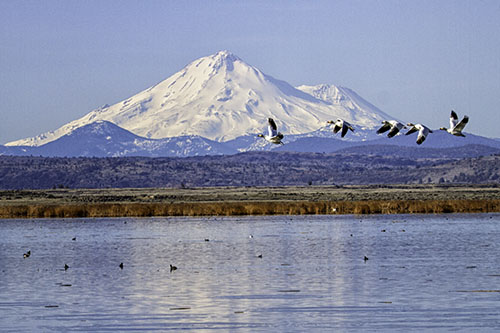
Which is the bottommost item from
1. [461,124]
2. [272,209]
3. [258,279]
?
[258,279]

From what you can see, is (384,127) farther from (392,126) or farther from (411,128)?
(411,128)

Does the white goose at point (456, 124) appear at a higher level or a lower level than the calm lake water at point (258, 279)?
higher

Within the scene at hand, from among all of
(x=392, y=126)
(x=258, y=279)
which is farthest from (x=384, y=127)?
(x=258, y=279)

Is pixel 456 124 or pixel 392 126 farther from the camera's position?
pixel 392 126

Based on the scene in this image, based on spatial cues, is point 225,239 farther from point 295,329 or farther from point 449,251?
point 295,329

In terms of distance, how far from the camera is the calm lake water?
27.9 m

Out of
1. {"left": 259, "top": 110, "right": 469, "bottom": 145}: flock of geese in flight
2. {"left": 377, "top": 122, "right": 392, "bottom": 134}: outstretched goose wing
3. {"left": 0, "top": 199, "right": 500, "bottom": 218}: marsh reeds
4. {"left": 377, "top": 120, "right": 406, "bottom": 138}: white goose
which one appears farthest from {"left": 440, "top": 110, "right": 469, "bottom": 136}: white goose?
{"left": 0, "top": 199, "right": 500, "bottom": 218}: marsh reeds

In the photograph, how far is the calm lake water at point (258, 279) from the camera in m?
27.9

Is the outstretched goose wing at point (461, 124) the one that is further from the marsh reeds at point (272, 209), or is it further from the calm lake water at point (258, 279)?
the marsh reeds at point (272, 209)

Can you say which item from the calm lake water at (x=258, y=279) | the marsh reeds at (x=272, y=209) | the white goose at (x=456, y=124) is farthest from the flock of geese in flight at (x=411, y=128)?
the marsh reeds at (x=272, y=209)

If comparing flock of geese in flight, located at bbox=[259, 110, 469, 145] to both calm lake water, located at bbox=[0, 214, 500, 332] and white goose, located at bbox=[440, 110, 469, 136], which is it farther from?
calm lake water, located at bbox=[0, 214, 500, 332]

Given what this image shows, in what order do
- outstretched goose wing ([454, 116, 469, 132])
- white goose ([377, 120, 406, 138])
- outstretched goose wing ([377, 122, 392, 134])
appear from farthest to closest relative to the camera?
1. outstretched goose wing ([377, 122, 392, 134])
2. white goose ([377, 120, 406, 138])
3. outstretched goose wing ([454, 116, 469, 132])

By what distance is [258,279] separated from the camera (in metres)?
37.2

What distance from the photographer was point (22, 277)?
3950 cm
